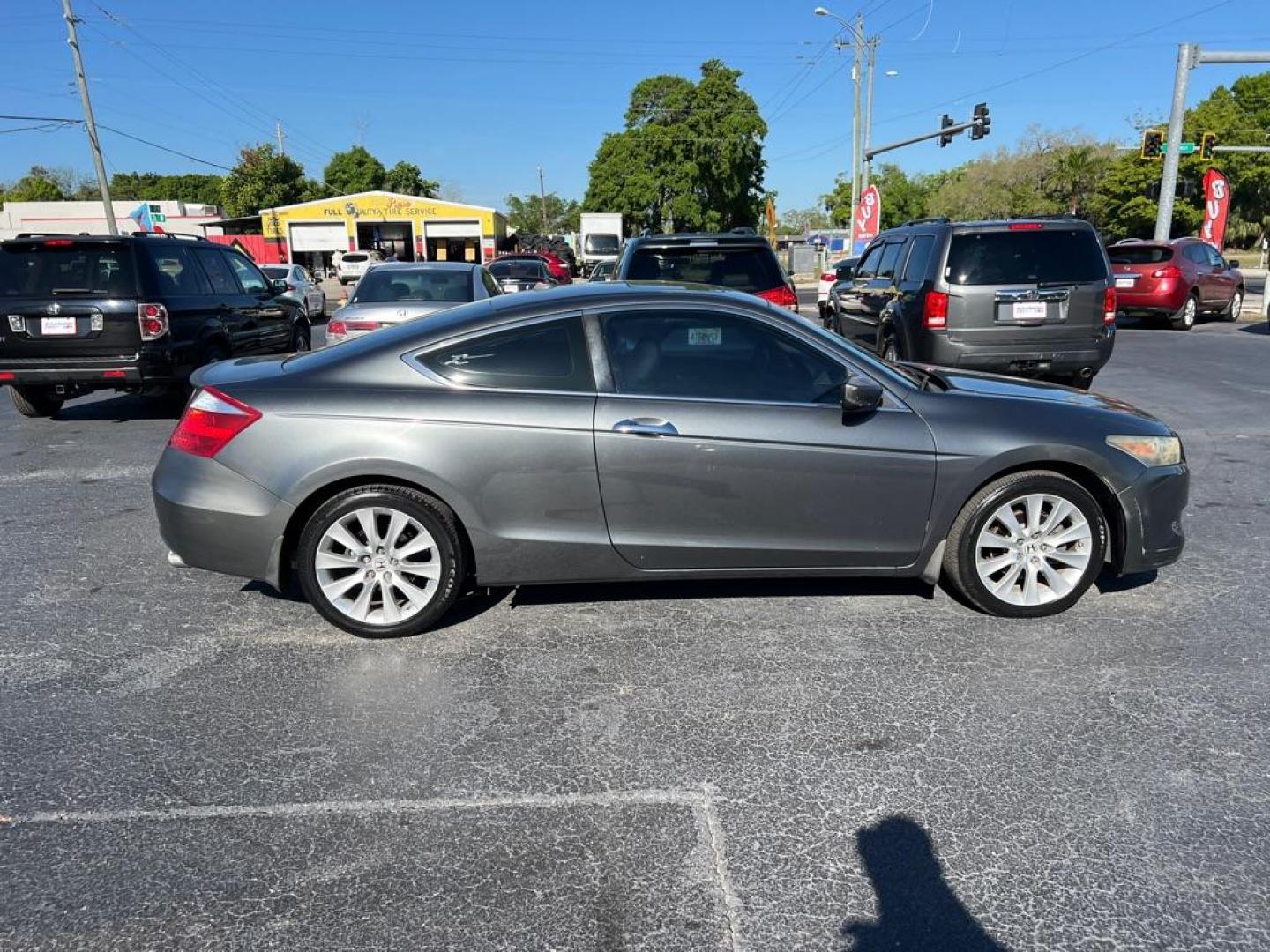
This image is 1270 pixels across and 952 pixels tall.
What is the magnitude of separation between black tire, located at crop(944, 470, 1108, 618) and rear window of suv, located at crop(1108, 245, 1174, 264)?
607 inches

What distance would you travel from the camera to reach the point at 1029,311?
882 centimetres

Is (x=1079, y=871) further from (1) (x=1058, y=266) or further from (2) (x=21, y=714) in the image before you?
(1) (x=1058, y=266)

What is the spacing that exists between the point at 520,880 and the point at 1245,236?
79.3m

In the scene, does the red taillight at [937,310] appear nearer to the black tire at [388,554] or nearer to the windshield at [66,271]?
the black tire at [388,554]

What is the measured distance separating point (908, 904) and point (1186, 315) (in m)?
18.6

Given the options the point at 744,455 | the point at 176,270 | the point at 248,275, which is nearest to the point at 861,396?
the point at 744,455

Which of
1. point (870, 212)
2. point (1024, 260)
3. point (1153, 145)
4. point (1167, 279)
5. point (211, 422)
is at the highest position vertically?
point (1153, 145)

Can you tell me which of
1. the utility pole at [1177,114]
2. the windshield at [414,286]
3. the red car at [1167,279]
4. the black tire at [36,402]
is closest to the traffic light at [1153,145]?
the utility pole at [1177,114]

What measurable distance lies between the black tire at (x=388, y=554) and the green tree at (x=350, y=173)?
73315mm

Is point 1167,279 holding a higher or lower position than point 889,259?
lower

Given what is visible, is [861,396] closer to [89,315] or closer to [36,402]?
[89,315]

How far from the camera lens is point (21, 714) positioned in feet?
11.6

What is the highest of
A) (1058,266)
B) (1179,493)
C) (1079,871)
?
(1058,266)

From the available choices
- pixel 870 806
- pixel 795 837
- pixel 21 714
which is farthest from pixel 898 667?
pixel 21 714
